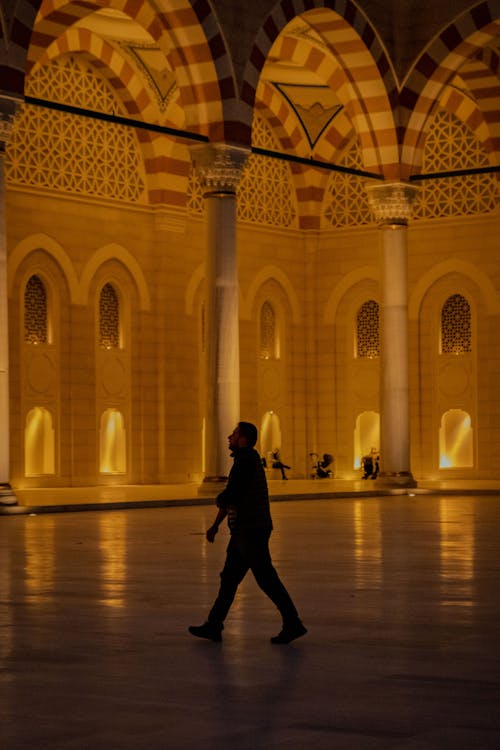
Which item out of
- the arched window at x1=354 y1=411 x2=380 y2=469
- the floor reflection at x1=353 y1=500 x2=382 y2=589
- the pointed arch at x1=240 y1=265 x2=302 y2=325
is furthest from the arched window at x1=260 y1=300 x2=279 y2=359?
the floor reflection at x1=353 y1=500 x2=382 y2=589

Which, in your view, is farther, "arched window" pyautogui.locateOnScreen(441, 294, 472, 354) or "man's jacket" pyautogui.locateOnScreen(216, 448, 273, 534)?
"arched window" pyautogui.locateOnScreen(441, 294, 472, 354)

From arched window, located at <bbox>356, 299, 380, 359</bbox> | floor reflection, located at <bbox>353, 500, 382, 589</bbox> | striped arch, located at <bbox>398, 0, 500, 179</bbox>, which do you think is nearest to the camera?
floor reflection, located at <bbox>353, 500, 382, 589</bbox>

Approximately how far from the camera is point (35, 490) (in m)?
21.0

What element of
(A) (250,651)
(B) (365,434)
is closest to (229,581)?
(A) (250,651)

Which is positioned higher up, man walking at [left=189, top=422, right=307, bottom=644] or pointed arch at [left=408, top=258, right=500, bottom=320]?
pointed arch at [left=408, top=258, right=500, bottom=320]

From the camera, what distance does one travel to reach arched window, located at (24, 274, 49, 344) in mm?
21781

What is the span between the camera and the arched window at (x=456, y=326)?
83.4 ft

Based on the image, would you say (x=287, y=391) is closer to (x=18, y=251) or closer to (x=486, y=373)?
(x=486, y=373)

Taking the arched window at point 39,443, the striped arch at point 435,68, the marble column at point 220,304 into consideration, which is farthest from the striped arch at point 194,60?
the arched window at point 39,443

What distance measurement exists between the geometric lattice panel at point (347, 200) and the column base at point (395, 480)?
6284mm

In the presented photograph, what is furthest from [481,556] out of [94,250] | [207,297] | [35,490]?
[94,250]

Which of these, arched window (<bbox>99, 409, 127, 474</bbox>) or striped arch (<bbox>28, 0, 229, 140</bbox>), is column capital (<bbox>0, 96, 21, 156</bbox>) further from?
arched window (<bbox>99, 409, 127, 474</bbox>)

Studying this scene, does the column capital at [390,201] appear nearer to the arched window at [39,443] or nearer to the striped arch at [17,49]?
the arched window at [39,443]

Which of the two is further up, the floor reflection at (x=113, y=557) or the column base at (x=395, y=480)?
the column base at (x=395, y=480)
